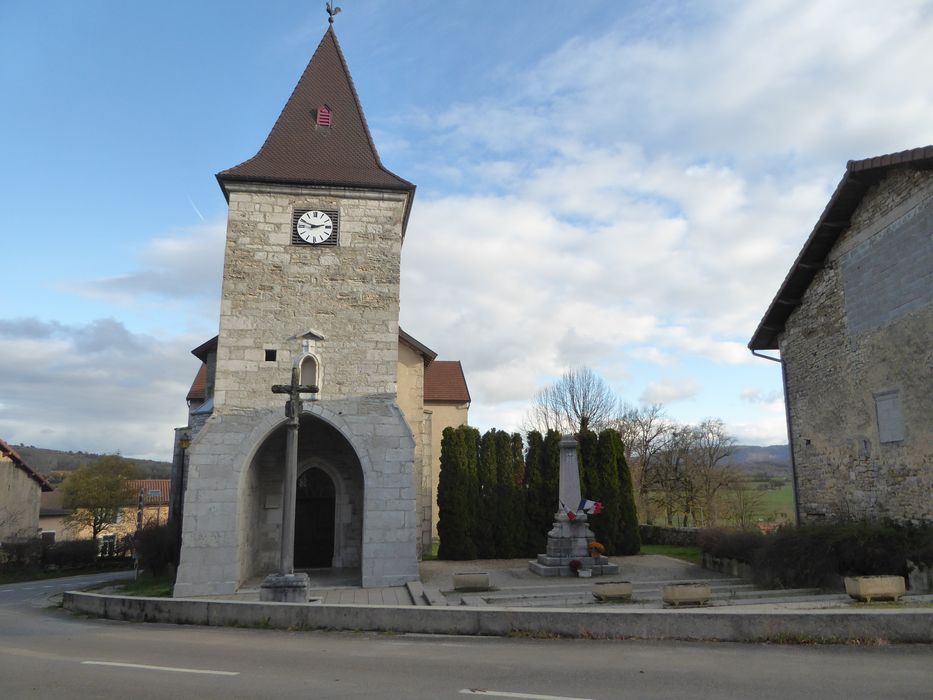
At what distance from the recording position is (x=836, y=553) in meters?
10.5

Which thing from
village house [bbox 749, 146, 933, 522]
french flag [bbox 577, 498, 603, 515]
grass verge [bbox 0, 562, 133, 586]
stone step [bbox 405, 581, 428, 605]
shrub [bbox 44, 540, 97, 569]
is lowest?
grass verge [bbox 0, 562, 133, 586]

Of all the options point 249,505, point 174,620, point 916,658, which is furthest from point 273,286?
point 916,658

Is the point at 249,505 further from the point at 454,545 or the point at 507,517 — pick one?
the point at 507,517

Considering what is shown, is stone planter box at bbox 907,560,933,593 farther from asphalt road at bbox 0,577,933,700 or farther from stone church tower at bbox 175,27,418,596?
stone church tower at bbox 175,27,418,596

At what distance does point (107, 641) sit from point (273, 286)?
7.92 metres

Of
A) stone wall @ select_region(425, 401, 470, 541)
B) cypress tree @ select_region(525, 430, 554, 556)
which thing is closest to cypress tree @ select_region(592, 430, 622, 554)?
cypress tree @ select_region(525, 430, 554, 556)

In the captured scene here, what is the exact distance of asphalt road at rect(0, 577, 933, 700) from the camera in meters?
5.10

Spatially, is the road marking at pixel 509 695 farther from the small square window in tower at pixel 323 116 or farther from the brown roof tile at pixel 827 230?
the small square window in tower at pixel 323 116

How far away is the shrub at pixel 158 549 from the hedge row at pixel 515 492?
723cm

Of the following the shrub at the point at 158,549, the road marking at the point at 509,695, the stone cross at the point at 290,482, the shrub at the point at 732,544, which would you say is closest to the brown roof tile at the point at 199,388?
the shrub at the point at 158,549

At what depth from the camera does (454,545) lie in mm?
18266

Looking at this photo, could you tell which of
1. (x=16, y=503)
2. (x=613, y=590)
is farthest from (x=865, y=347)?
(x=16, y=503)

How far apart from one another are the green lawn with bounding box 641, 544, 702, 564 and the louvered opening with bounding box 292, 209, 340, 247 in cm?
1169

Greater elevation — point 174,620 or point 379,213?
point 379,213
